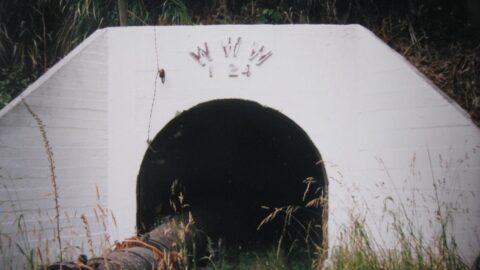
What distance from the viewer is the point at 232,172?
748 cm

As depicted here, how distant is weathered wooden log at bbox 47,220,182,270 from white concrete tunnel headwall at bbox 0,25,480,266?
29cm

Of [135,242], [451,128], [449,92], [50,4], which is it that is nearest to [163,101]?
[135,242]

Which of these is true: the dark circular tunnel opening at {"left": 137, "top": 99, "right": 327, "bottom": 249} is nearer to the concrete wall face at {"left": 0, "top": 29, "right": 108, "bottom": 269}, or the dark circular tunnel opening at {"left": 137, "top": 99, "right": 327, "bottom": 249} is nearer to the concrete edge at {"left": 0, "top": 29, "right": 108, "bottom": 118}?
the concrete wall face at {"left": 0, "top": 29, "right": 108, "bottom": 269}

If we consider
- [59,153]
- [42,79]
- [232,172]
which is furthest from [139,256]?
[232,172]

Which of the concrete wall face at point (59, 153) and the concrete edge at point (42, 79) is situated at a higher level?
the concrete edge at point (42, 79)

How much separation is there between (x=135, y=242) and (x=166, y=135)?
1314 mm

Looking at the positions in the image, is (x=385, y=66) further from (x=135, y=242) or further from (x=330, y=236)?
(x=135, y=242)

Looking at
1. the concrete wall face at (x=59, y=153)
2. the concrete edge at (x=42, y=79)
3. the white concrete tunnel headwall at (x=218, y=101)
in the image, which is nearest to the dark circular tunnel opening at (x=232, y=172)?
the white concrete tunnel headwall at (x=218, y=101)

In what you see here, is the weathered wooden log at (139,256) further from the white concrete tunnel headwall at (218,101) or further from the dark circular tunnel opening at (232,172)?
the dark circular tunnel opening at (232,172)

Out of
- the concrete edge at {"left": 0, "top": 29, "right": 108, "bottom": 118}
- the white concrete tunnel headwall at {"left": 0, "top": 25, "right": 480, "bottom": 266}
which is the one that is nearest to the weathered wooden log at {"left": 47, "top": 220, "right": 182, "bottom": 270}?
the white concrete tunnel headwall at {"left": 0, "top": 25, "right": 480, "bottom": 266}

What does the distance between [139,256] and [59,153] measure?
134cm

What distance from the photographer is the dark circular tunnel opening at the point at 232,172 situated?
509 cm

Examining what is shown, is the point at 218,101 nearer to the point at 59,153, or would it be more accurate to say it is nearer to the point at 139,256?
the point at 59,153

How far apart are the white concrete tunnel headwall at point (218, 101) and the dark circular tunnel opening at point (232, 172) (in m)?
0.43
